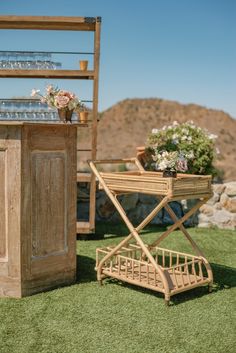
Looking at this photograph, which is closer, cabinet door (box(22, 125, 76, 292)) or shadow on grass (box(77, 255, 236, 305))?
cabinet door (box(22, 125, 76, 292))

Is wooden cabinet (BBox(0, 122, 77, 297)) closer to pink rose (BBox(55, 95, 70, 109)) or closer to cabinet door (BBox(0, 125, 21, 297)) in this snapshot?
cabinet door (BBox(0, 125, 21, 297))

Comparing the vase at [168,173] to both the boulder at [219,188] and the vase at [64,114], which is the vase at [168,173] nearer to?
the vase at [64,114]

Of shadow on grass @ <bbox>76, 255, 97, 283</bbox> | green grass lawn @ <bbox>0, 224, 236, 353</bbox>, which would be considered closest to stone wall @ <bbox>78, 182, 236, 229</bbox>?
shadow on grass @ <bbox>76, 255, 97, 283</bbox>

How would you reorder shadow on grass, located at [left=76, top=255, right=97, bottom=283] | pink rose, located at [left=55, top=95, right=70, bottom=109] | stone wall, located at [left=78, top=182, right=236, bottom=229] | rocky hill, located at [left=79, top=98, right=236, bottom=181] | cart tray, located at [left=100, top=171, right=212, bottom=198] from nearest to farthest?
1. cart tray, located at [left=100, top=171, right=212, bottom=198]
2. pink rose, located at [left=55, top=95, right=70, bottom=109]
3. shadow on grass, located at [left=76, top=255, right=97, bottom=283]
4. stone wall, located at [left=78, top=182, right=236, bottom=229]
5. rocky hill, located at [left=79, top=98, right=236, bottom=181]

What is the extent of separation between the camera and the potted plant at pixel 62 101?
4.96 m

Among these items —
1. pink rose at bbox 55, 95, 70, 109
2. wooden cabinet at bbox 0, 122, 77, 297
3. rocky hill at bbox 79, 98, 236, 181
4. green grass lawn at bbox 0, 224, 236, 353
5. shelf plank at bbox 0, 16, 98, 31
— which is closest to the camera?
green grass lawn at bbox 0, 224, 236, 353

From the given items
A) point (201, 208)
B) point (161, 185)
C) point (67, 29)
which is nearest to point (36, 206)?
point (161, 185)

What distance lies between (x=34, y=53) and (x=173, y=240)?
2951 mm

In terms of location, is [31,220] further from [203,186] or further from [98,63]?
[98,63]

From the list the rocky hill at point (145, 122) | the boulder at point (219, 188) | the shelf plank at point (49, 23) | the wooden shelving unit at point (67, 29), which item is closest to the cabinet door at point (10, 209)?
the wooden shelving unit at point (67, 29)

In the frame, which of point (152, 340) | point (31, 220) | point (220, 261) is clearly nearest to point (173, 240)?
point (220, 261)

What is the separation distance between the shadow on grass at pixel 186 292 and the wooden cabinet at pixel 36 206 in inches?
15.1

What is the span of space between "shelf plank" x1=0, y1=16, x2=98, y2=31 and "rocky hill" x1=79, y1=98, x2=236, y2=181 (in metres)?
20.6

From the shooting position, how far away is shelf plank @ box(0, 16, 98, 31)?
641 cm
